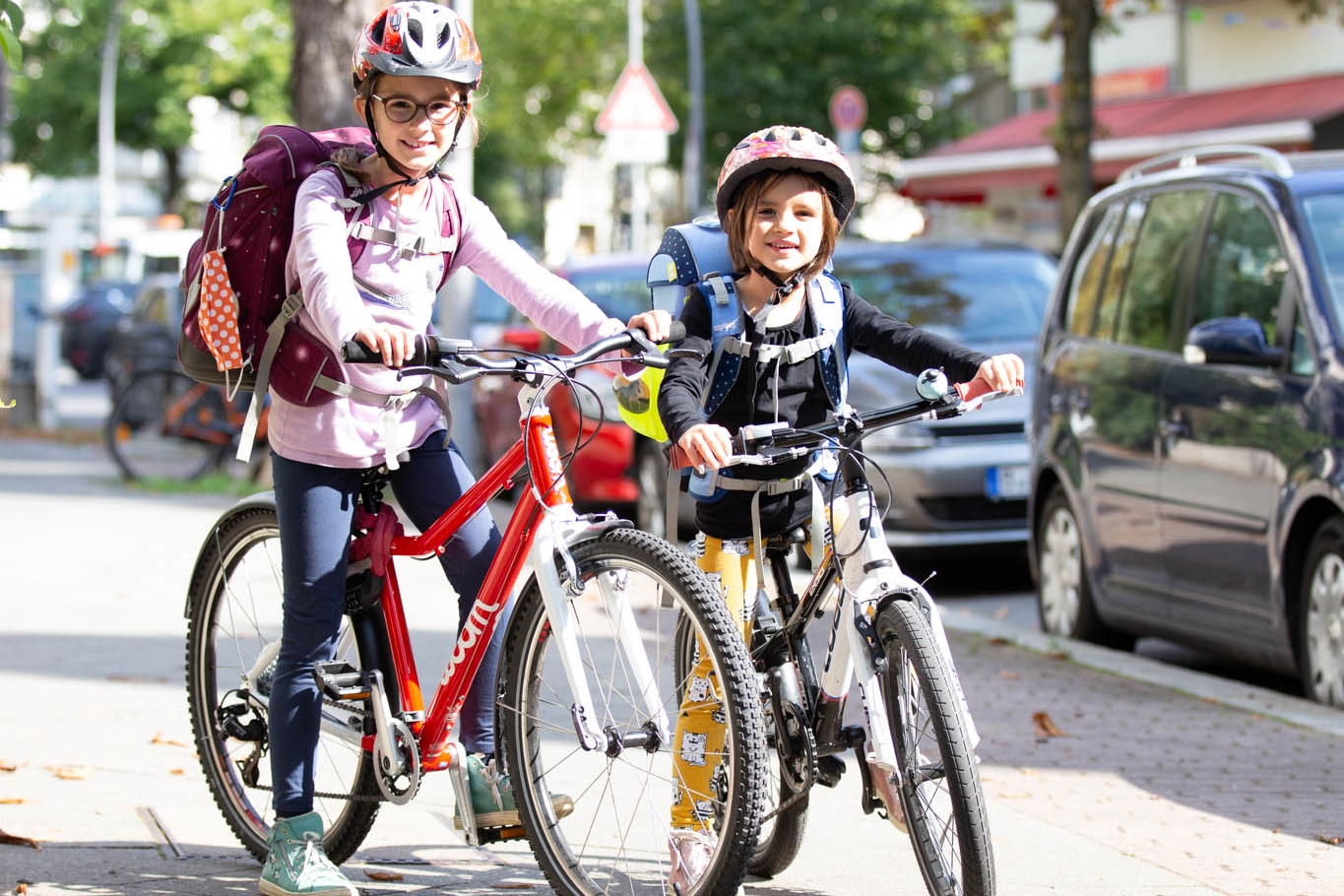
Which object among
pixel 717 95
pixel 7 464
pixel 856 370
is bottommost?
pixel 7 464

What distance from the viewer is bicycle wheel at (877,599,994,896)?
3584mm

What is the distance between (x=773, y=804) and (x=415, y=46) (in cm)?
178

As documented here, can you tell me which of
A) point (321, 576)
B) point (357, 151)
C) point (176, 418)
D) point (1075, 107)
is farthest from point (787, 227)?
point (1075, 107)

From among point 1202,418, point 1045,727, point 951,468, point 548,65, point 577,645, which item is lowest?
point 1045,727

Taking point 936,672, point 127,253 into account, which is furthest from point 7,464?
point 127,253

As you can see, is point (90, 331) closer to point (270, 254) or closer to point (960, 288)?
point (960, 288)

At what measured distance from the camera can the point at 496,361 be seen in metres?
3.86

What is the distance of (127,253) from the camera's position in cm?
4778

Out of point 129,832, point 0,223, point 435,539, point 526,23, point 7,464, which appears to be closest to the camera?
point 435,539

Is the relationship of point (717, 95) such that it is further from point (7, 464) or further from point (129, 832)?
point (129, 832)

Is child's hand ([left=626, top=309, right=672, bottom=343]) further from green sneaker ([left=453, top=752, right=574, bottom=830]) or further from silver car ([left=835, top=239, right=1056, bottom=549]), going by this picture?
silver car ([left=835, top=239, right=1056, bottom=549])

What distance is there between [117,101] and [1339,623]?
52.9 m

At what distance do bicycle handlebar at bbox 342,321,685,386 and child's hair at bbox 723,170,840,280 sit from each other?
253 mm

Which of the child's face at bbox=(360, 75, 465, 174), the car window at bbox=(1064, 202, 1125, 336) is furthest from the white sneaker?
the car window at bbox=(1064, 202, 1125, 336)
